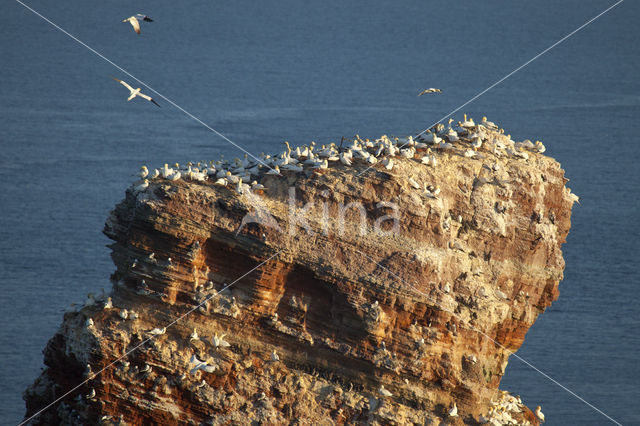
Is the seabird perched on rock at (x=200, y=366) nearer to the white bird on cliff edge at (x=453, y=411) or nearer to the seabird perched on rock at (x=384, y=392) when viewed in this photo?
the seabird perched on rock at (x=384, y=392)

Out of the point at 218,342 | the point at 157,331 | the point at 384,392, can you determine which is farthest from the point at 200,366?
the point at 384,392

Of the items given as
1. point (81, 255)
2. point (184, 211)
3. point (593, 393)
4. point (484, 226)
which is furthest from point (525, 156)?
point (81, 255)

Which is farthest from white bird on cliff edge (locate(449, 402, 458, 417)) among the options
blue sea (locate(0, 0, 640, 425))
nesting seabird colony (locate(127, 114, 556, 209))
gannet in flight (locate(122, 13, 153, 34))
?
gannet in flight (locate(122, 13, 153, 34))

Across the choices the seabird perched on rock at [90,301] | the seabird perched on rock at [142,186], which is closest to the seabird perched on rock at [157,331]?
the seabird perched on rock at [90,301]

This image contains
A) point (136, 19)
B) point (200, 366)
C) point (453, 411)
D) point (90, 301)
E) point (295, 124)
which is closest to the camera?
point (200, 366)

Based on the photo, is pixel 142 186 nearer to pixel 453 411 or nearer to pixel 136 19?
pixel 136 19

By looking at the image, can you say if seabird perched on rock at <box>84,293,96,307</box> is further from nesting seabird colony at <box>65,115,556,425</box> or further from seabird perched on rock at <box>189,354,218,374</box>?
seabird perched on rock at <box>189,354,218,374</box>

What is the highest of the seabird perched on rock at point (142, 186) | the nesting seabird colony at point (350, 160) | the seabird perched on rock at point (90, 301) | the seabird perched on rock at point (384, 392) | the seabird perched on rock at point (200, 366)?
the nesting seabird colony at point (350, 160)
